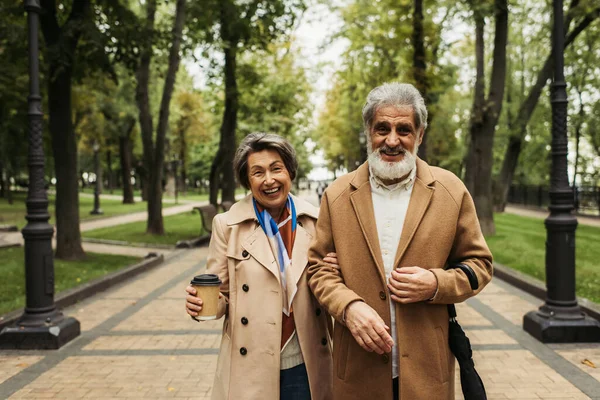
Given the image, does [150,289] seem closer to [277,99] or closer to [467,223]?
[467,223]

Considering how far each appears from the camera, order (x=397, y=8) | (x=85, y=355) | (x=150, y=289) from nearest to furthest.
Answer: (x=85, y=355) < (x=150, y=289) < (x=397, y=8)

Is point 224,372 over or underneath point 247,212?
underneath

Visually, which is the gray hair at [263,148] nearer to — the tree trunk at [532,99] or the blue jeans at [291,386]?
the blue jeans at [291,386]

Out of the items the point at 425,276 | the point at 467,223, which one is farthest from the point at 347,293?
the point at 467,223

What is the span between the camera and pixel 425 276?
2.26 meters

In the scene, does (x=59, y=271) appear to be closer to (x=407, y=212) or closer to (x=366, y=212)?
(x=366, y=212)

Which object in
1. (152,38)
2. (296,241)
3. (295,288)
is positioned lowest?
(295,288)

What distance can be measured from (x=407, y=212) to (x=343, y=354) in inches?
27.0

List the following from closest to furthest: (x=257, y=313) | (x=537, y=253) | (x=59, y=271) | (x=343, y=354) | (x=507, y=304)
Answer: (x=343, y=354)
(x=257, y=313)
(x=507, y=304)
(x=59, y=271)
(x=537, y=253)

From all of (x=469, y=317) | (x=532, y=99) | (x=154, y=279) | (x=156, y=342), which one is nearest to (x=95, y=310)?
(x=156, y=342)

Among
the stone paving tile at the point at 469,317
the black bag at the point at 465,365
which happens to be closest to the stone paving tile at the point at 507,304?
the stone paving tile at the point at 469,317

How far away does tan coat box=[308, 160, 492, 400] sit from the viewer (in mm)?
2352

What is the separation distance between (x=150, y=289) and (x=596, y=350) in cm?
673

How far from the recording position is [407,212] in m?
2.40
